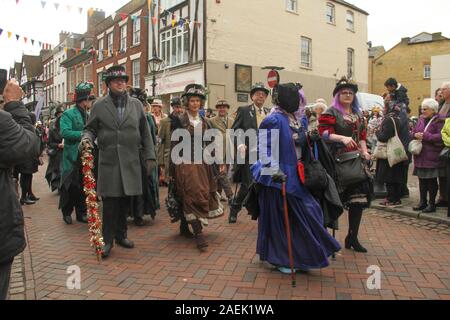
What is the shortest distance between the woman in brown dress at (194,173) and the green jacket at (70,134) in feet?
6.49

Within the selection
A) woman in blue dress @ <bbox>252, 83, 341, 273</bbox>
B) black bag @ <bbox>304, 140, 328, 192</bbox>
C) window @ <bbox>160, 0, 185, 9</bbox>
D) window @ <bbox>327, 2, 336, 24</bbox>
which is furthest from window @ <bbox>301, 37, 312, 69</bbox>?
black bag @ <bbox>304, 140, 328, 192</bbox>

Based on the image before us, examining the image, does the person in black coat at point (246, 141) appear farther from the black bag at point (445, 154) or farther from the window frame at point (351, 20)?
the window frame at point (351, 20)

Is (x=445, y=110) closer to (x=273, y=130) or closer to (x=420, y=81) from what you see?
(x=273, y=130)

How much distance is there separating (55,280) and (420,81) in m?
42.1

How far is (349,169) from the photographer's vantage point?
464cm

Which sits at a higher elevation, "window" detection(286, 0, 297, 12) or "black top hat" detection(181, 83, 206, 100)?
"window" detection(286, 0, 297, 12)

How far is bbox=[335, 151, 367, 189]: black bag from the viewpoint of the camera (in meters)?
4.62

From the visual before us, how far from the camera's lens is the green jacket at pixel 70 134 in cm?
638

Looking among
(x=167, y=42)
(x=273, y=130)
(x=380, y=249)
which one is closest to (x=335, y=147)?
(x=273, y=130)

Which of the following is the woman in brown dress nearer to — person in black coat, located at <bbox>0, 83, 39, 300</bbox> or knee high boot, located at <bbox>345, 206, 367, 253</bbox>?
knee high boot, located at <bbox>345, 206, 367, 253</bbox>

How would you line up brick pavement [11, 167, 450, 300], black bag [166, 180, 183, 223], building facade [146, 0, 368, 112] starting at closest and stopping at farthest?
brick pavement [11, 167, 450, 300], black bag [166, 180, 183, 223], building facade [146, 0, 368, 112]

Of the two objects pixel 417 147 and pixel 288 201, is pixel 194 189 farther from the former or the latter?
pixel 417 147

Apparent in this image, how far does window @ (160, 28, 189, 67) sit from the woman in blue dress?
1864 cm

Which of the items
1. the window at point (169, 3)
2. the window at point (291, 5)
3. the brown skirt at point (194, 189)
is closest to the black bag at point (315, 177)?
the brown skirt at point (194, 189)
